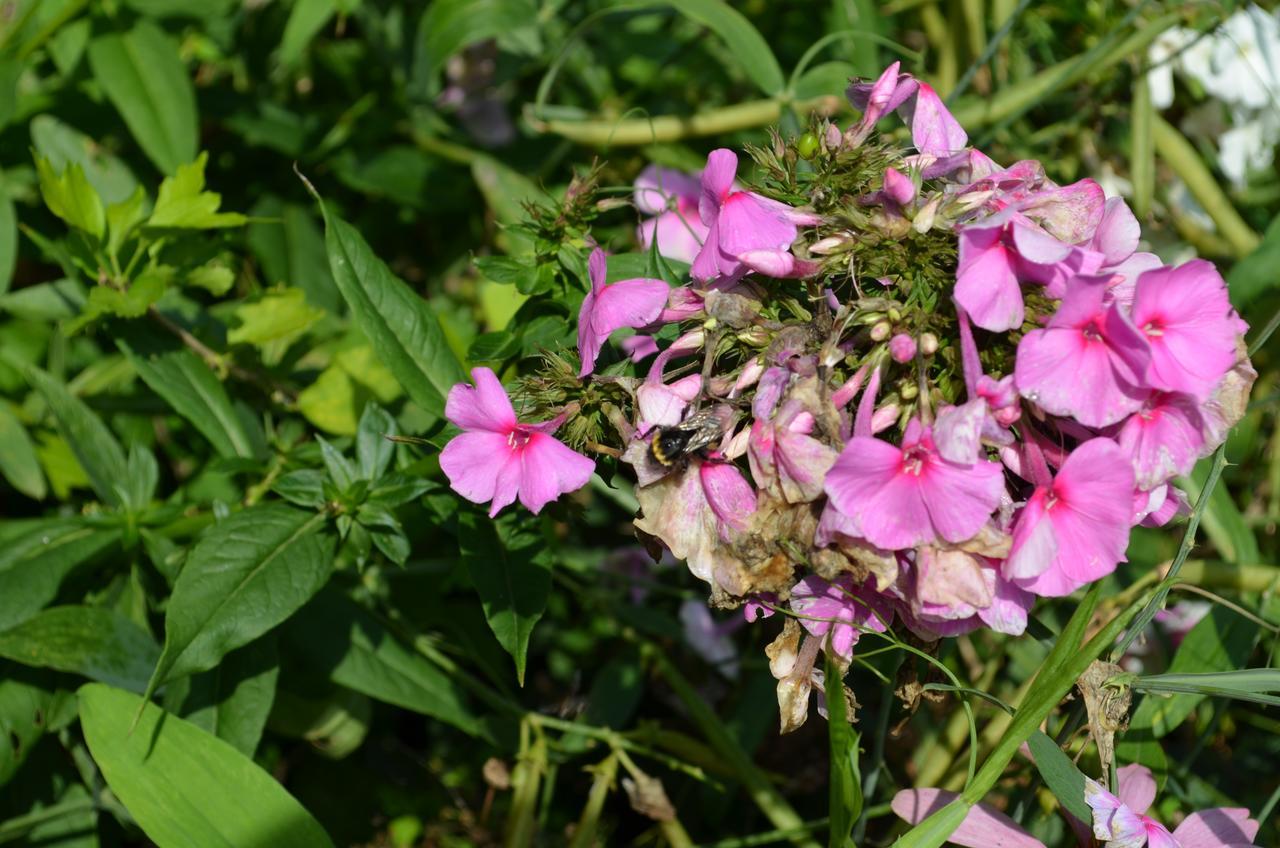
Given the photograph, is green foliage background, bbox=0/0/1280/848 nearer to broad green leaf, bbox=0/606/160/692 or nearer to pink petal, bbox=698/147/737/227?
broad green leaf, bbox=0/606/160/692

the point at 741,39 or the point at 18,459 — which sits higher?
the point at 741,39

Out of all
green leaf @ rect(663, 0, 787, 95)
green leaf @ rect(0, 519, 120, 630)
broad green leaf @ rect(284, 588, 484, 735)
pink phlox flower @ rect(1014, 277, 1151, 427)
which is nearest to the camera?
pink phlox flower @ rect(1014, 277, 1151, 427)

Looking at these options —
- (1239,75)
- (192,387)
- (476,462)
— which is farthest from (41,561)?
(1239,75)

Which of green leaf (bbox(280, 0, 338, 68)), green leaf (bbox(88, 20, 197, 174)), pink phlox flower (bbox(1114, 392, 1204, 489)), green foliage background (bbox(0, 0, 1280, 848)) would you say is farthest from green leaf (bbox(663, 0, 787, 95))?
pink phlox flower (bbox(1114, 392, 1204, 489))

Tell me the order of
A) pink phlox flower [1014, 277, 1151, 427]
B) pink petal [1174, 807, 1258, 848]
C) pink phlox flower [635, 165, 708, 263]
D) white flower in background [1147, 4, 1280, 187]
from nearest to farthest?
1. pink phlox flower [1014, 277, 1151, 427]
2. pink petal [1174, 807, 1258, 848]
3. pink phlox flower [635, 165, 708, 263]
4. white flower in background [1147, 4, 1280, 187]

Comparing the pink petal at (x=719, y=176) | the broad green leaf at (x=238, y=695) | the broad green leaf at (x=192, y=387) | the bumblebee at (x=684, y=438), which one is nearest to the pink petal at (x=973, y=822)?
the bumblebee at (x=684, y=438)

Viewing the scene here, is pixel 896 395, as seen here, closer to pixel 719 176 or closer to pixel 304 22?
pixel 719 176
